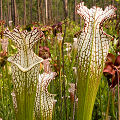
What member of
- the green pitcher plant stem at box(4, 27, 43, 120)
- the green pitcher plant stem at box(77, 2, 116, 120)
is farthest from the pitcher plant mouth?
the green pitcher plant stem at box(77, 2, 116, 120)

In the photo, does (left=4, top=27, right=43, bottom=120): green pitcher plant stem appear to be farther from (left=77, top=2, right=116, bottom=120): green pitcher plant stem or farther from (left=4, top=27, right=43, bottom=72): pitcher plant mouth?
(left=77, top=2, right=116, bottom=120): green pitcher plant stem

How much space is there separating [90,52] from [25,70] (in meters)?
0.27

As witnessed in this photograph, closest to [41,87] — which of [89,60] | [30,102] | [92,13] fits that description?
[30,102]

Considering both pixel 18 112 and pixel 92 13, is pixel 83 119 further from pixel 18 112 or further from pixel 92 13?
pixel 92 13

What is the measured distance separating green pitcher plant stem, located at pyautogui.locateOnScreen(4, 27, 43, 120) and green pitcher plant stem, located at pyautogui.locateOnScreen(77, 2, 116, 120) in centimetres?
18

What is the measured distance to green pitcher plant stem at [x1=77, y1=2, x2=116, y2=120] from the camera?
72 centimetres

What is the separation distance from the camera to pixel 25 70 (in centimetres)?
73

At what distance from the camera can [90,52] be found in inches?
28.6

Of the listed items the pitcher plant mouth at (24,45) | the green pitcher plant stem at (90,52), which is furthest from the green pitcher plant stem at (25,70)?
the green pitcher plant stem at (90,52)

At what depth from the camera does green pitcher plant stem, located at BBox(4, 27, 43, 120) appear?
0.71 meters

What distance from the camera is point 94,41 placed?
2.37 feet

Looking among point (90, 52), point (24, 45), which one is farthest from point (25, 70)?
point (90, 52)

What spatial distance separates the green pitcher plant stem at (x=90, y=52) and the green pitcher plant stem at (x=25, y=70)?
7.0 inches

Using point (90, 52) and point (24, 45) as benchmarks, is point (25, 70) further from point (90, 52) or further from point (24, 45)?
point (90, 52)
